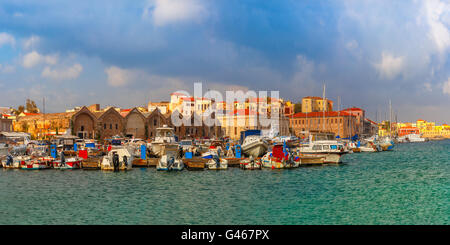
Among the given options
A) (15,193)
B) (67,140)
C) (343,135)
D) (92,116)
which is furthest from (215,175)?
(343,135)

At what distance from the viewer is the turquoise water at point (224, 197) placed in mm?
18203

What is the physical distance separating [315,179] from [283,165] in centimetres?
625

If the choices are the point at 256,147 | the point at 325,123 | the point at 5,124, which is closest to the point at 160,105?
the point at 325,123

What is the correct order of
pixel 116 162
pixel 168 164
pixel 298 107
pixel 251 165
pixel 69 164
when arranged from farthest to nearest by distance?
pixel 298 107 < pixel 69 164 < pixel 251 165 < pixel 116 162 < pixel 168 164

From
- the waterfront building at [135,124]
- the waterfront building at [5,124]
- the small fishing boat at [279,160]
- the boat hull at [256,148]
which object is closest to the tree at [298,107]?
the waterfront building at [135,124]

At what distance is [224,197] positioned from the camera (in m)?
22.8

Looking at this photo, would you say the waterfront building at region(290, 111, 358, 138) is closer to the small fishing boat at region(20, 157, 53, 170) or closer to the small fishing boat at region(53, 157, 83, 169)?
Answer: the small fishing boat at region(53, 157, 83, 169)

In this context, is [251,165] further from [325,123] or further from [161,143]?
[325,123]

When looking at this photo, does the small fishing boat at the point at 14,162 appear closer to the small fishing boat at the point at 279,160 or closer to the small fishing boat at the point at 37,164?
the small fishing boat at the point at 37,164

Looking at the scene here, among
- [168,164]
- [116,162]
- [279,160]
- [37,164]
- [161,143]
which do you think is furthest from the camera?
[161,143]

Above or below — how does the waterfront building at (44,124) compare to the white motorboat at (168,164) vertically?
above

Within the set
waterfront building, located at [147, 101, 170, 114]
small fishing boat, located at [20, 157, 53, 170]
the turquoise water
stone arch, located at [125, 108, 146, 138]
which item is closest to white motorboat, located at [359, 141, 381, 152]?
the turquoise water

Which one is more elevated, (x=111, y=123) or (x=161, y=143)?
(x=111, y=123)

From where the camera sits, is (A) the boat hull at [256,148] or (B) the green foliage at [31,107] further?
(B) the green foliage at [31,107]
